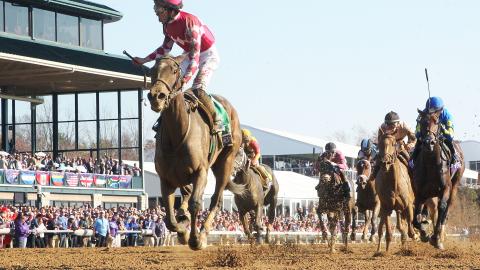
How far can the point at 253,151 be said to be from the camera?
2248cm

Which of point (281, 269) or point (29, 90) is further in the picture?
point (29, 90)

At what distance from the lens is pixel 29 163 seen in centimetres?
3753

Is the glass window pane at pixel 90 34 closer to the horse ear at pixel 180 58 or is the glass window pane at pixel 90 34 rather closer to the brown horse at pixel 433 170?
the brown horse at pixel 433 170

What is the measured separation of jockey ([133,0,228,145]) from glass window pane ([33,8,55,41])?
1343 inches

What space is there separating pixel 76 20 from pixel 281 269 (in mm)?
38423

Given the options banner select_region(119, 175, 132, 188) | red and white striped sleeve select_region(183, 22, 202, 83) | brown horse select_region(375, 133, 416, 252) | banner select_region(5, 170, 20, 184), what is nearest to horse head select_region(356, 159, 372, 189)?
brown horse select_region(375, 133, 416, 252)

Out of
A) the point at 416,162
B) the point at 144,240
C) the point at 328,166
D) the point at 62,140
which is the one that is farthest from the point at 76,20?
the point at 416,162

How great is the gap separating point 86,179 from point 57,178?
2.84m

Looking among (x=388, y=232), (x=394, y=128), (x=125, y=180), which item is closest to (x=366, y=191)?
(x=394, y=128)

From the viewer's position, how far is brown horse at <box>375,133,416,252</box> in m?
16.9

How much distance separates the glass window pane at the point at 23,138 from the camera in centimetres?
5711

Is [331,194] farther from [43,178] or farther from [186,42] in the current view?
[43,178]

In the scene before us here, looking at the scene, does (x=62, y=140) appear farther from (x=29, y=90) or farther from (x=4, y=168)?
(x=4, y=168)

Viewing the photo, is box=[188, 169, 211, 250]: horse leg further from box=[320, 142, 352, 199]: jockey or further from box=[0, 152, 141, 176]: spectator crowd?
box=[0, 152, 141, 176]: spectator crowd
